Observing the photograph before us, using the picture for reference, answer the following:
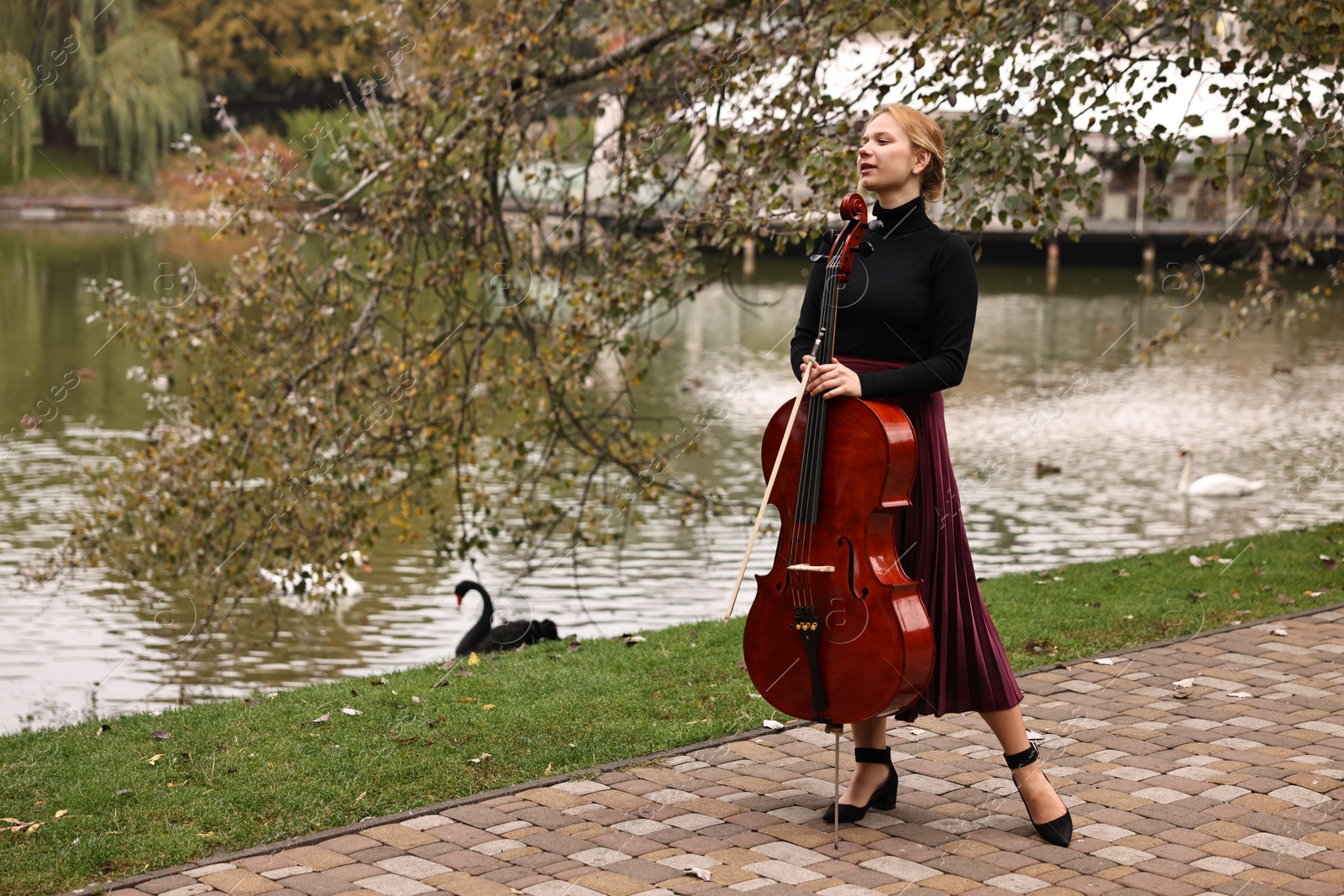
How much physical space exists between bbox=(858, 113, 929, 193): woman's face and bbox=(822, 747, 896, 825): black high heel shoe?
1555 millimetres

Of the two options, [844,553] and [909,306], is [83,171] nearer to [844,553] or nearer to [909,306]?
[909,306]

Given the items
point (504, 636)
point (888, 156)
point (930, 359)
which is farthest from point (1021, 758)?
point (504, 636)

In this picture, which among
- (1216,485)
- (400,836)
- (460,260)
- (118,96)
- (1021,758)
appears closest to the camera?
(1021,758)

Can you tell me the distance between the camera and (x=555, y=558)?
1145 cm

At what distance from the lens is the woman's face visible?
13.0ft

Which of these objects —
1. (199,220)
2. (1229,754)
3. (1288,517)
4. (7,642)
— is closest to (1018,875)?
(1229,754)

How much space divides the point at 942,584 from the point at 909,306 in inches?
29.0

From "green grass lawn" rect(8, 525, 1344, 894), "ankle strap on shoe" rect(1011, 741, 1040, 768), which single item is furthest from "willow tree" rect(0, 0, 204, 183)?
"ankle strap on shoe" rect(1011, 741, 1040, 768)

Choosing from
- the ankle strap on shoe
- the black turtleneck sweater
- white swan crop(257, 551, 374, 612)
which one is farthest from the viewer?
white swan crop(257, 551, 374, 612)

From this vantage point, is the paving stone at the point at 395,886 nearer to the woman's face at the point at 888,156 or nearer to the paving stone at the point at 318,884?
the paving stone at the point at 318,884

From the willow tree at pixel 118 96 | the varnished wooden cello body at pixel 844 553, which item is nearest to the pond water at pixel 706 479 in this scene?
the willow tree at pixel 118 96

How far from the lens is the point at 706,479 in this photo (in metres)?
13.6

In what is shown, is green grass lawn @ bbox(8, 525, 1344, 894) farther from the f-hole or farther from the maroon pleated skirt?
the f-hole

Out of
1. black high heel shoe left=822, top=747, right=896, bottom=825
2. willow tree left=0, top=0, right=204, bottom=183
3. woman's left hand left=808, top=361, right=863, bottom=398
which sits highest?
willow tree left=0, top=0, right=204, bottom=183
